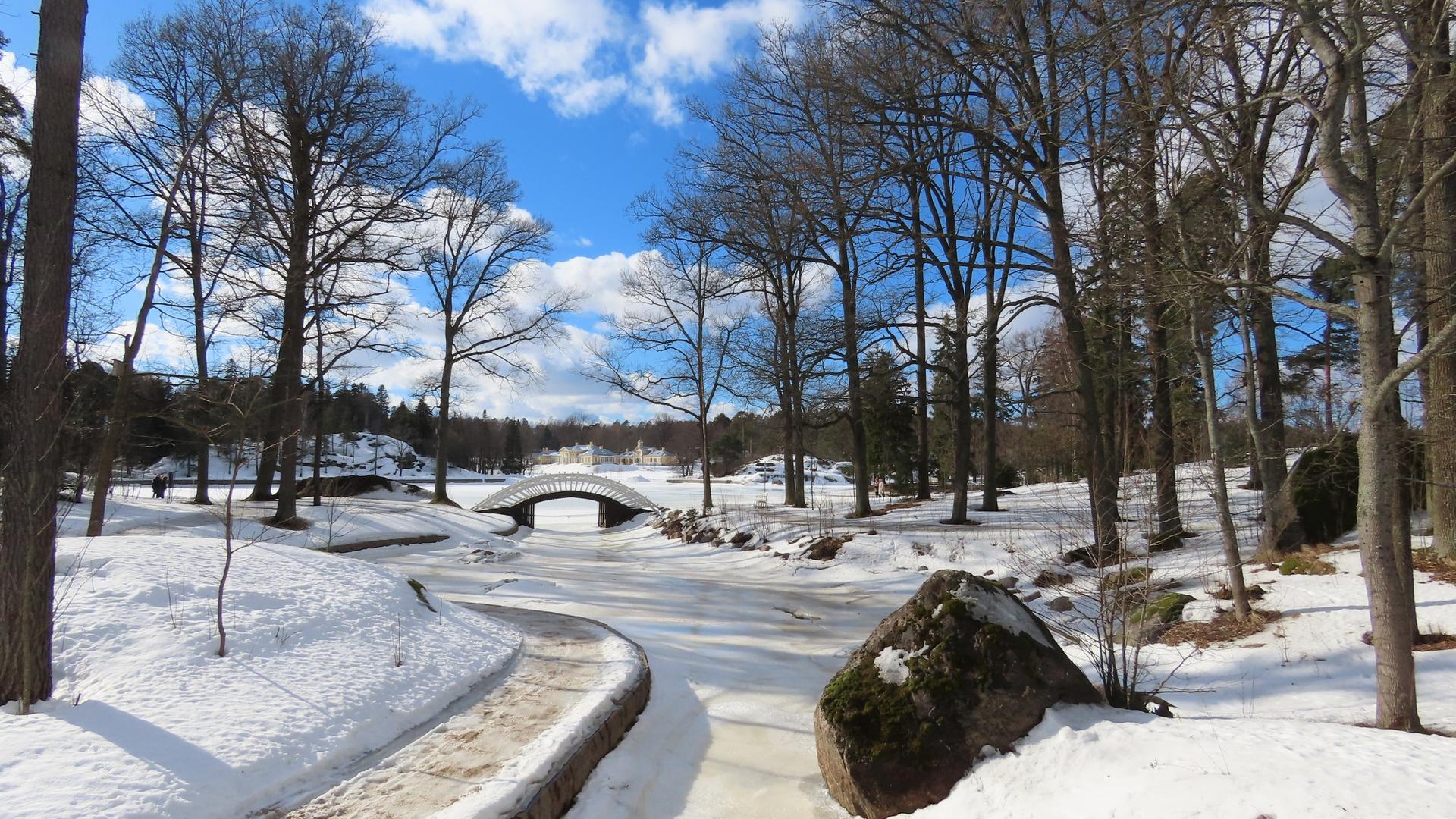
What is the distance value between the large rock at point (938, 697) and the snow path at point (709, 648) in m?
0.46

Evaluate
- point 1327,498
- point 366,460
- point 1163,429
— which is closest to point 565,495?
point 1163,429

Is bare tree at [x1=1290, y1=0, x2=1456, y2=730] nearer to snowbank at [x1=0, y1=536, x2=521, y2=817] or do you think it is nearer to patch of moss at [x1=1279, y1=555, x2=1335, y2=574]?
patch of moss at [x1=1279, y1=555, x2=1335, y2=574]

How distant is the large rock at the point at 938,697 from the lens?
402 centimetres

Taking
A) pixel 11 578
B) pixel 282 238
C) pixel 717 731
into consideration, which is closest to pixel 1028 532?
pixel 717 731

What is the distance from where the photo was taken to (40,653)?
4074mm

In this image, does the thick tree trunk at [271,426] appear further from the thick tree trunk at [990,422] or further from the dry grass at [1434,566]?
the dry grass at [1434,566]

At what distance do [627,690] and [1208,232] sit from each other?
6.80m

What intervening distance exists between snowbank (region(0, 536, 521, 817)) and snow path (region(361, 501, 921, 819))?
1.60m

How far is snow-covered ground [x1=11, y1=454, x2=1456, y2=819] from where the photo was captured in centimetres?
310

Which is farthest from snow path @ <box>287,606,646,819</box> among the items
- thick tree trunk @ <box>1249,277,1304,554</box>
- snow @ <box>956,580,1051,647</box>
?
thick tree trunk @ <box>1249,277,1304,554</box>

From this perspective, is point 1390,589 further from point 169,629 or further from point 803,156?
point 803,156

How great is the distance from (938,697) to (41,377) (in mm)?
5884

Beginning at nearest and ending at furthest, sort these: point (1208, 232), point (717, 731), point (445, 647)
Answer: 1. point (717, 731)
2. point (445, 647)
3. point (1208, 232)

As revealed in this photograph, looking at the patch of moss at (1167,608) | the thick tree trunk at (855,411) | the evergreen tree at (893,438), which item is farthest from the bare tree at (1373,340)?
the evergreen tree at (893,438)
